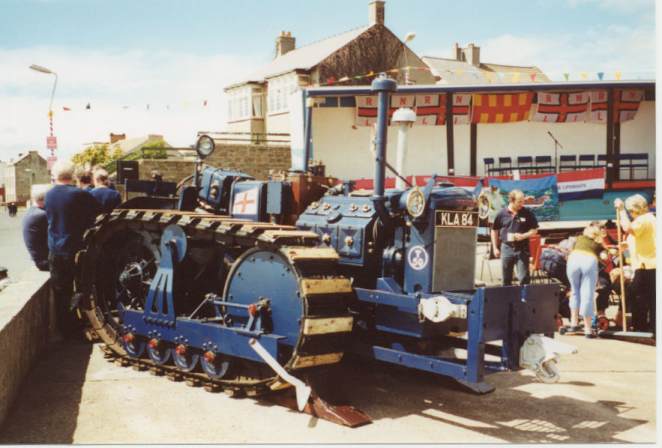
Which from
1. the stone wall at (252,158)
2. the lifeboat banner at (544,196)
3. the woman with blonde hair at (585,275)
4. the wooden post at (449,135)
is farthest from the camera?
the stone wall at (252,158)

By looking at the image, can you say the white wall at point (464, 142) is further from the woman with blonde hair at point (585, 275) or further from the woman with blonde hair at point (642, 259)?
the woman with blonde hair at point (642, 259)

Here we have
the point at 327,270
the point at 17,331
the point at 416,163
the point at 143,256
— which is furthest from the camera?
the point at 416,163

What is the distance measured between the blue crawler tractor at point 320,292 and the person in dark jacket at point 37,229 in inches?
51.2

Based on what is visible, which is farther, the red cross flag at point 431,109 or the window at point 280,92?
the window at point 280,92

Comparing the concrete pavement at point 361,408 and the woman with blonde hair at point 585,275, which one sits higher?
the woman with blonde hair at point 585,275

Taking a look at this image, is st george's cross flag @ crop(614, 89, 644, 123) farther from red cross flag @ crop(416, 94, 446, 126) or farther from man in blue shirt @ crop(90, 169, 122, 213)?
man in blue shirt @ crop(90, 169, 122, 213)

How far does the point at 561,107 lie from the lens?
20.0 m

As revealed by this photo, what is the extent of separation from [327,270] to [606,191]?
15471mm

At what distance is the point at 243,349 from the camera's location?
525 centimetres

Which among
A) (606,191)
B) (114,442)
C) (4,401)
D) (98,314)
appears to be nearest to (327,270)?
(114,442)

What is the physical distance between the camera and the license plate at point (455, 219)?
17.1 ft

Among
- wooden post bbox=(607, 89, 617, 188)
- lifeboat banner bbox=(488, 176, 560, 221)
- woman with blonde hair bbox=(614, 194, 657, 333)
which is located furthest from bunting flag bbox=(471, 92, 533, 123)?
woman with blonde hair bbox=(614, 194, 657, 333)

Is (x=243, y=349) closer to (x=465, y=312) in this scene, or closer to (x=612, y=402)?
(x=465, y=312)

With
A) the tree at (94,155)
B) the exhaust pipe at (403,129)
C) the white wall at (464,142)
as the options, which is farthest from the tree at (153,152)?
the tree at (94,155)
